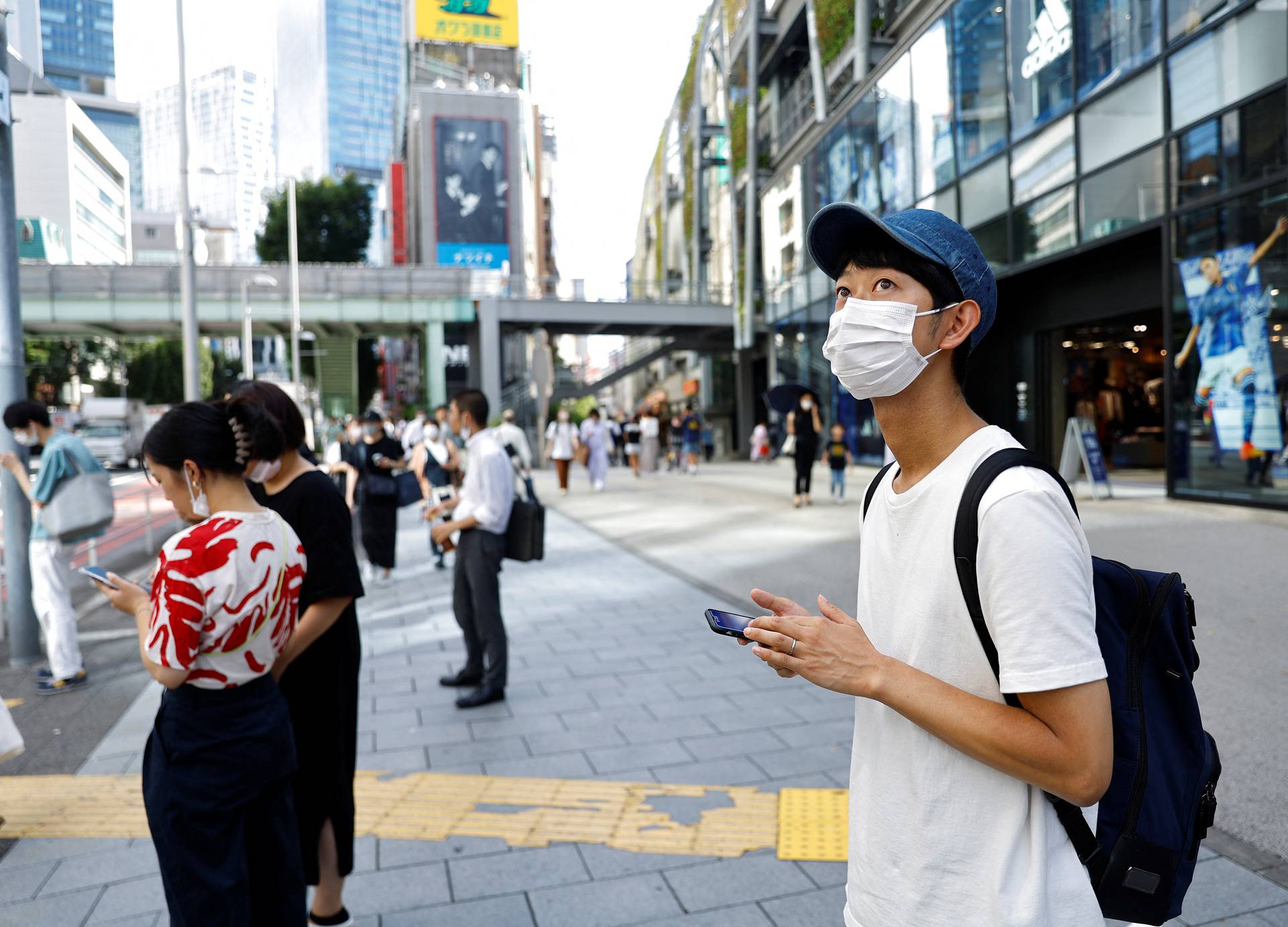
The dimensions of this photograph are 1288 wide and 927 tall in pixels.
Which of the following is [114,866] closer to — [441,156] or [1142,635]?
[1142,635]

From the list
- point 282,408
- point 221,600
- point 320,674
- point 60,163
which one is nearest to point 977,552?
point 221,600

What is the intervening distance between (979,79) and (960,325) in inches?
702

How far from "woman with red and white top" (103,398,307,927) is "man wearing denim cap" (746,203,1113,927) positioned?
4.86 feet

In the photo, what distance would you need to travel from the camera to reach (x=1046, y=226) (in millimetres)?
15344

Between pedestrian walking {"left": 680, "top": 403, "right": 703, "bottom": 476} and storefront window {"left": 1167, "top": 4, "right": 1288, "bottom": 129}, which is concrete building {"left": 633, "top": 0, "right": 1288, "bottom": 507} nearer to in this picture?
storefront window {"left": 1167, "top": 4, "right": 1288, "bottom": 129}

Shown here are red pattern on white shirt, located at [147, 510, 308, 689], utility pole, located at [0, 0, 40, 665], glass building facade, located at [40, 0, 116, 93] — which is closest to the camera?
red pattern on white shirt, located at [147, 510, 308, 689]

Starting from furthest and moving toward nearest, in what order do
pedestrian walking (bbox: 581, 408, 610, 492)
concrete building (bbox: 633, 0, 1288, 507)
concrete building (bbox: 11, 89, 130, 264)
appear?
1. pedestrian walking (bbox: 581, 408, 610, 492)
2. concrete building (bbox: 633, 0, 1288, 507)
3. concrete building (bbox: 11, 89, 130, 264)

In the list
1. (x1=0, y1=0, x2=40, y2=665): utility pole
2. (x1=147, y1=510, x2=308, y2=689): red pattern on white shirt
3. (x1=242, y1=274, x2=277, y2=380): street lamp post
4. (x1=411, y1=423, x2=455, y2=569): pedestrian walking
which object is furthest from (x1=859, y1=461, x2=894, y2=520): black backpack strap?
(x1=242, y1=274, x2=277, y2=380): street lamp post

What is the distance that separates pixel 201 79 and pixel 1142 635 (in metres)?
20.4

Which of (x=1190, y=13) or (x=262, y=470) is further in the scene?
(x=1190, y=13)

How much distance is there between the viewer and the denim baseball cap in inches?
55.4

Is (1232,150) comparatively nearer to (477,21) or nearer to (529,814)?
(529,814)

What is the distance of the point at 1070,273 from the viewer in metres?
15.9

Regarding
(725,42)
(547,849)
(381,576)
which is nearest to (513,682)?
(547,849)
